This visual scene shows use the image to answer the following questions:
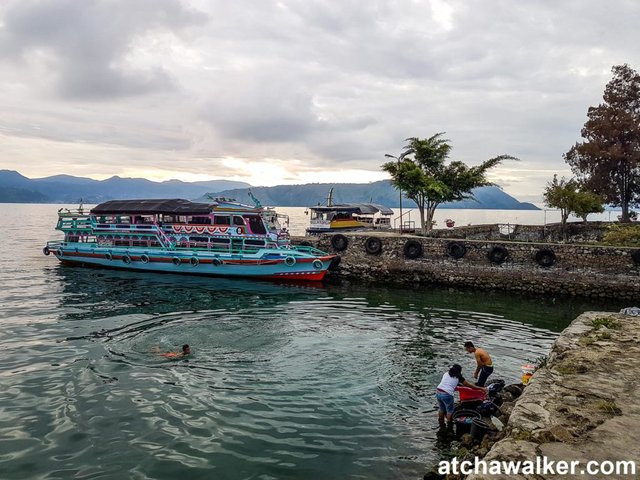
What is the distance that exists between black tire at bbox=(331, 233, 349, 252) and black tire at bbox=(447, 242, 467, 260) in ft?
27.1

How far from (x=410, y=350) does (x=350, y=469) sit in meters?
8.27

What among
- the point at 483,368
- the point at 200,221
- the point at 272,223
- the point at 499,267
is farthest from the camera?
the point at 272,223

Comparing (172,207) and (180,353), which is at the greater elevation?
(172,207)

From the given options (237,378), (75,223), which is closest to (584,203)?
(237,378)

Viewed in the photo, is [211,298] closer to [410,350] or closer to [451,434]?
[410,350]

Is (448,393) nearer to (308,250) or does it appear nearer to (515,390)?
(515,390)

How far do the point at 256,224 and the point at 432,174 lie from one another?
57.5 ft

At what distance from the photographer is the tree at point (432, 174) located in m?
39.5

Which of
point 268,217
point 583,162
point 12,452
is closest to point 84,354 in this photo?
point 12,452

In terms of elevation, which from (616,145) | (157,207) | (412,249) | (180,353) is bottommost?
(180,353)

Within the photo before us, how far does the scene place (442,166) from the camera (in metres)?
41.8

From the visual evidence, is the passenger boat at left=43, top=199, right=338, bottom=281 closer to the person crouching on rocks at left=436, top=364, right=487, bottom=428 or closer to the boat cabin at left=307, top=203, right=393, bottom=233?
the boat cabin at left=307, top=203, right=393, bottom=233

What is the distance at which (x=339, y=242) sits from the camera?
36.7 metres

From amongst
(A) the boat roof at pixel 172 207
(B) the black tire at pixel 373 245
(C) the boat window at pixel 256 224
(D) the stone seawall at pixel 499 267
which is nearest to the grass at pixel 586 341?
(D) the stone seawall at pixel 499 267
